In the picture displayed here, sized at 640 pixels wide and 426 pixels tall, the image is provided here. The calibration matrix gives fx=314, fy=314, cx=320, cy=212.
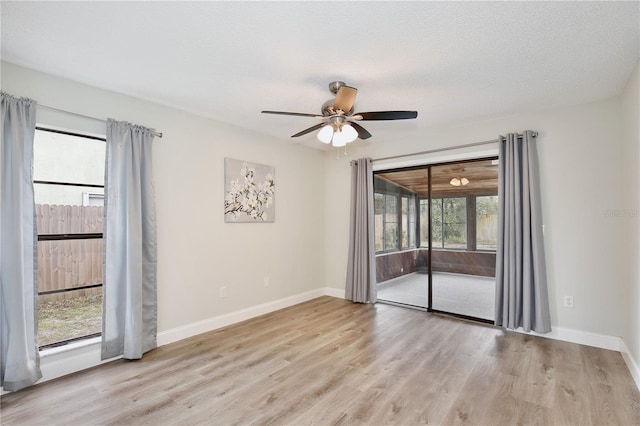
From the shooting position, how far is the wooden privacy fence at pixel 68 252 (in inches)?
105

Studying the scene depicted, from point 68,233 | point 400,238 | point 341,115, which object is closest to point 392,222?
point 400,238

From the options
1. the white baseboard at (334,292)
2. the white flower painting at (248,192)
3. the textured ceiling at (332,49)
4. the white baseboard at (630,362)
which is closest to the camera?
the textured ceiling at (332,49)

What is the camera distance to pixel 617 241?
312 cm

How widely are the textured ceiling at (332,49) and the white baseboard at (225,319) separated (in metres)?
2.45

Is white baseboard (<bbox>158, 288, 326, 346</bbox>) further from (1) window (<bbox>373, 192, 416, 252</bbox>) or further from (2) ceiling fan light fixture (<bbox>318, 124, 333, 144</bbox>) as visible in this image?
(2) ceiling fan light fixture (<bbox>318, 124, 333, 144</bbox>)

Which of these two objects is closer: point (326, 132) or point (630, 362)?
point (630, 362)

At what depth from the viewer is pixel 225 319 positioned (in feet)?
12.7

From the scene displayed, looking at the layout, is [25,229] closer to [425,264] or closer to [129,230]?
[129,230]

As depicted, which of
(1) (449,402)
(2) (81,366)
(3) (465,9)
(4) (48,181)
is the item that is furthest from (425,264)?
(4) (48,181)

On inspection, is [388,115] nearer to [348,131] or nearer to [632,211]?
[348,131]

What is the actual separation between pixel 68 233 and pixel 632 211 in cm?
501

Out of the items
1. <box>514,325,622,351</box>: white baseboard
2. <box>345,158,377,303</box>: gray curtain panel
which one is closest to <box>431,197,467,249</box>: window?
<box>345,158,377,303</box>: gray curtain panel

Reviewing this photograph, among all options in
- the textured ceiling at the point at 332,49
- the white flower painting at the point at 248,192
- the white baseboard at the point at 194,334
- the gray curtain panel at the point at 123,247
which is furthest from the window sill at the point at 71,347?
the textured ceiling at the point at 332,49

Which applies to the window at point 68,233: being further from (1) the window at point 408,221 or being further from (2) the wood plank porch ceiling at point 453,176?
(1) the window at point 408,221
